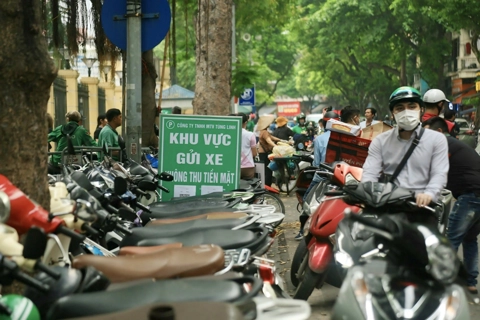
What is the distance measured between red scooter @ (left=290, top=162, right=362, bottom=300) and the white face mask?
3.08ft

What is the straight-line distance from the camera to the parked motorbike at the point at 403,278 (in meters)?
3.98

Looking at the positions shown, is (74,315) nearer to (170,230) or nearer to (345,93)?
(170,230)

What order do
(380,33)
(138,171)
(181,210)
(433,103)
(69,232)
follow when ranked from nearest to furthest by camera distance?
(69,232)
(181,210)
(433,103)
(138,171)
(380,33)

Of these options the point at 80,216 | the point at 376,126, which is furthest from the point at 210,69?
the point at 80,216

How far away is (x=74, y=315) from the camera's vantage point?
340 centimetres

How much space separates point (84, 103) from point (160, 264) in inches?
879

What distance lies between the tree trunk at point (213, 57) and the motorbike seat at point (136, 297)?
898cm

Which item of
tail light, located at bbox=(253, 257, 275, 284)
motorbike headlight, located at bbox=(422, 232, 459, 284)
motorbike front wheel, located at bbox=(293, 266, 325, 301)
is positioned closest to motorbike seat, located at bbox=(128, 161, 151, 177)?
motorbike front wheel, located at bbox=(293, 266, 325, 301)

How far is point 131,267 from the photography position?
13.2ft

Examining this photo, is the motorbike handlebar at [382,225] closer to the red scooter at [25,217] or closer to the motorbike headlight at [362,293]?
the motorbike headlight at [362,293]

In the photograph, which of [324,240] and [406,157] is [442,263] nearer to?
[406,157]

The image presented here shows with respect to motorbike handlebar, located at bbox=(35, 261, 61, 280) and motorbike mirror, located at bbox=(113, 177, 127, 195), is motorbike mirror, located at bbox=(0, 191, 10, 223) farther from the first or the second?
motorbike mirror, located at bbox=(113, 177, 127, 195)

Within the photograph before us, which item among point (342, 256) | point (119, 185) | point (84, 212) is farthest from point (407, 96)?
point (84, 212)

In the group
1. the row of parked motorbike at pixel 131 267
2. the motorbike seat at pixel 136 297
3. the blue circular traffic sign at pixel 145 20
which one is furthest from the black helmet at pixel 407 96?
A: the blue circular traffic sign at pixel 145 20
